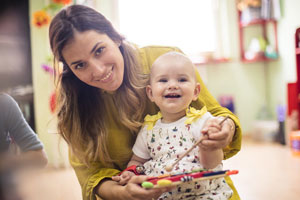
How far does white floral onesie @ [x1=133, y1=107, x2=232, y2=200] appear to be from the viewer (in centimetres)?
61

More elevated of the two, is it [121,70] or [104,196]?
[121,70]

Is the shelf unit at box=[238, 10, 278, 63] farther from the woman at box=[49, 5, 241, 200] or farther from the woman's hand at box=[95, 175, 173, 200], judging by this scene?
the woman's hand at box=[95, 175, 173, 200]

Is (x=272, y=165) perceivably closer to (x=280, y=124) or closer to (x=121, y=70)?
(x=280, y=124)

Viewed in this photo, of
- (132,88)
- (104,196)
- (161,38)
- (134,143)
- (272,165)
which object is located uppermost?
(161,38)

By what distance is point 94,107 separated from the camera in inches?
29.4

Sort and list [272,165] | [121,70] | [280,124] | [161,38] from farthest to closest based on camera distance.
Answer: [280,124], [272,165], [161,38], [121,70]

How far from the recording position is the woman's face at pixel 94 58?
606 millimetres

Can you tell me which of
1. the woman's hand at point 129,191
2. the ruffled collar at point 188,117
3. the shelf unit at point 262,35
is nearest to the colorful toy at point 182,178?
the woman's hand at point 129,191

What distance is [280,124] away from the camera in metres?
2.17

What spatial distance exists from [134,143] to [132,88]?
13cm

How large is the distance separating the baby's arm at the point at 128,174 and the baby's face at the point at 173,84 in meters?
0.13

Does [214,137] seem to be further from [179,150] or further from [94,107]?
[94,107]

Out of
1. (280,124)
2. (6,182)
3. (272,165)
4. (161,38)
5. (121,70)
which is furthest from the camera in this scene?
(280,124)

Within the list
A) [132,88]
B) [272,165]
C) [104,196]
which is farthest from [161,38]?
[272,165]
